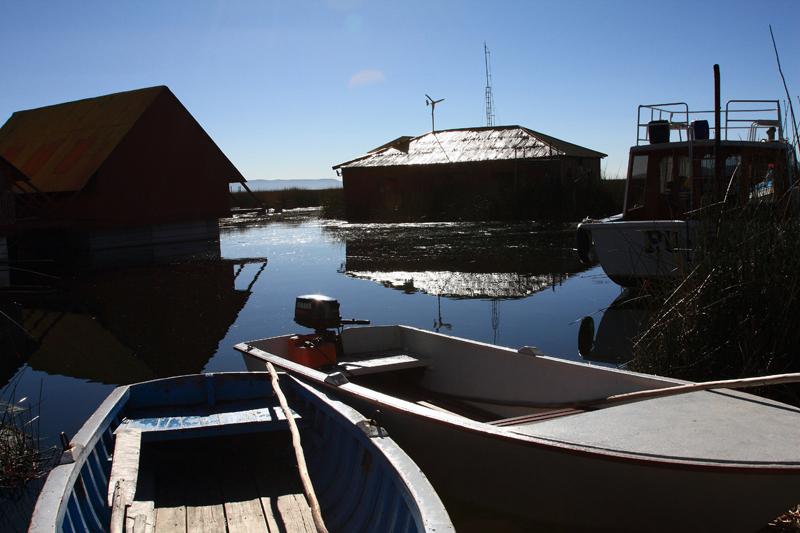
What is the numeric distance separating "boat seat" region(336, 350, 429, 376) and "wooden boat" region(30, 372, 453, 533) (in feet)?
3.60

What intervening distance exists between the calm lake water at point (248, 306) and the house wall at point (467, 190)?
11.3 metres

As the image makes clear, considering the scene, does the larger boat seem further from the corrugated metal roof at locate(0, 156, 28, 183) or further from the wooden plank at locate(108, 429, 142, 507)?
the corrugated metal roof at locate(0, 156, 28, 183)

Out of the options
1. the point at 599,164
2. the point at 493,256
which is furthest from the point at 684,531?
the point at 599,164

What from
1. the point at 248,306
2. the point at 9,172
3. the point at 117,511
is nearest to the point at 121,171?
the point at 9,172

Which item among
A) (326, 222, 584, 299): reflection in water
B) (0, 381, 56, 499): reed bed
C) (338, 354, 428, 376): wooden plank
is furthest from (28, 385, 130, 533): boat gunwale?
(326, 222, 584, 299): reflection in water

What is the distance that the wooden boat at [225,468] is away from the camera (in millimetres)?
3936

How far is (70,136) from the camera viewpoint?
104 ft

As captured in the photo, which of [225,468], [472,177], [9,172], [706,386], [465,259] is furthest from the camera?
[472,177]

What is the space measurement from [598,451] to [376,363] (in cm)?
352

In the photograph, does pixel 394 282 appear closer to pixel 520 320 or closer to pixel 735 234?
pixel 520 320

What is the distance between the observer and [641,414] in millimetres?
4828

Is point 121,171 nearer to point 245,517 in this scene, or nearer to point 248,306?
point 248,306

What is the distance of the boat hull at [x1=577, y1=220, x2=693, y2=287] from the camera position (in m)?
12.0

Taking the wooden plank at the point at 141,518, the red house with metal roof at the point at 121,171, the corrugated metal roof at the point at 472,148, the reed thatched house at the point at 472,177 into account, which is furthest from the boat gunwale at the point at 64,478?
the corrugated metal roof at the point at 472,148
